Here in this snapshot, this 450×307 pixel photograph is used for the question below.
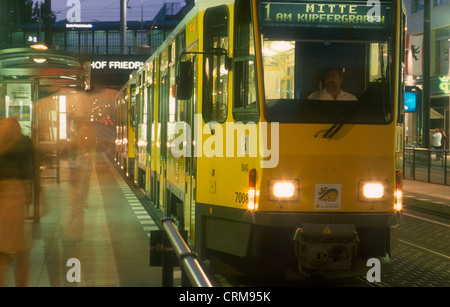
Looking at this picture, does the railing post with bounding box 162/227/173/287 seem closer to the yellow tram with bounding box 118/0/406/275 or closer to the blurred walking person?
the yellow tram with bounding box 118/0/406/275

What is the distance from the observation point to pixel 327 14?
746cm

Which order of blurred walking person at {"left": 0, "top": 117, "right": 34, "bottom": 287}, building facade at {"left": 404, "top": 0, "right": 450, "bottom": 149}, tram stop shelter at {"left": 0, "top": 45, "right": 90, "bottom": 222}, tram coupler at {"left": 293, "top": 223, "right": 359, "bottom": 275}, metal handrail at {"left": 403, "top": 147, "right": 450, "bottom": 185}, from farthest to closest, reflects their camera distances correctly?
building facade at {"left": 404, "top": 0, "right": 450, "bottom": 149}, metal handrail at {"left": 403, "top": 147, "right": 450, "bottom": 185}, tram stop shelter at {"left": 0, "top": 45, "right": 90, "bottom": 222}, blurred walking person at {"left": 0, "top": 117, "right": 34, "bottom": 287}, tram coupler at {"left": 293, "top": 223, "right": 359, "bottom": 275}

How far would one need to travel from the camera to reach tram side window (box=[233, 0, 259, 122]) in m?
7.44

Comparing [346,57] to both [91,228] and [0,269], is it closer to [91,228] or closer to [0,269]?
[0,269]

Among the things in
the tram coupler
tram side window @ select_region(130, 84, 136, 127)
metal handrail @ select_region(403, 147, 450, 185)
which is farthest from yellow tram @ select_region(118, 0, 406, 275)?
metal handrail @ select_region(403, 147, 450, 185)

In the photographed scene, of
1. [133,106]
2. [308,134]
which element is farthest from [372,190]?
[133,106]

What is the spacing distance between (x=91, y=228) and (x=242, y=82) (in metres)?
5.86

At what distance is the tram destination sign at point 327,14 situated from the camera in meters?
7.39

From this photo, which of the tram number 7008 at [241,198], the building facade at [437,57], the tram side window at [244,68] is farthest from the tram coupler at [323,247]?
the building facade at [437,57]

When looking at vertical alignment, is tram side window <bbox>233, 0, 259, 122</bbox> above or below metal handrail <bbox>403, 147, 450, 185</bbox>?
above

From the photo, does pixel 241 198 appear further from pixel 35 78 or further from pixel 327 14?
pixel 35 78

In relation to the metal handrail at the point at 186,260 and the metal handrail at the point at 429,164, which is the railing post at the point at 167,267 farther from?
the metal handrail at the point at 429,164

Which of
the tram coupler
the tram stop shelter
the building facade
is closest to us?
the tram coupler

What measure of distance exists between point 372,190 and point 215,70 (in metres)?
2.14
